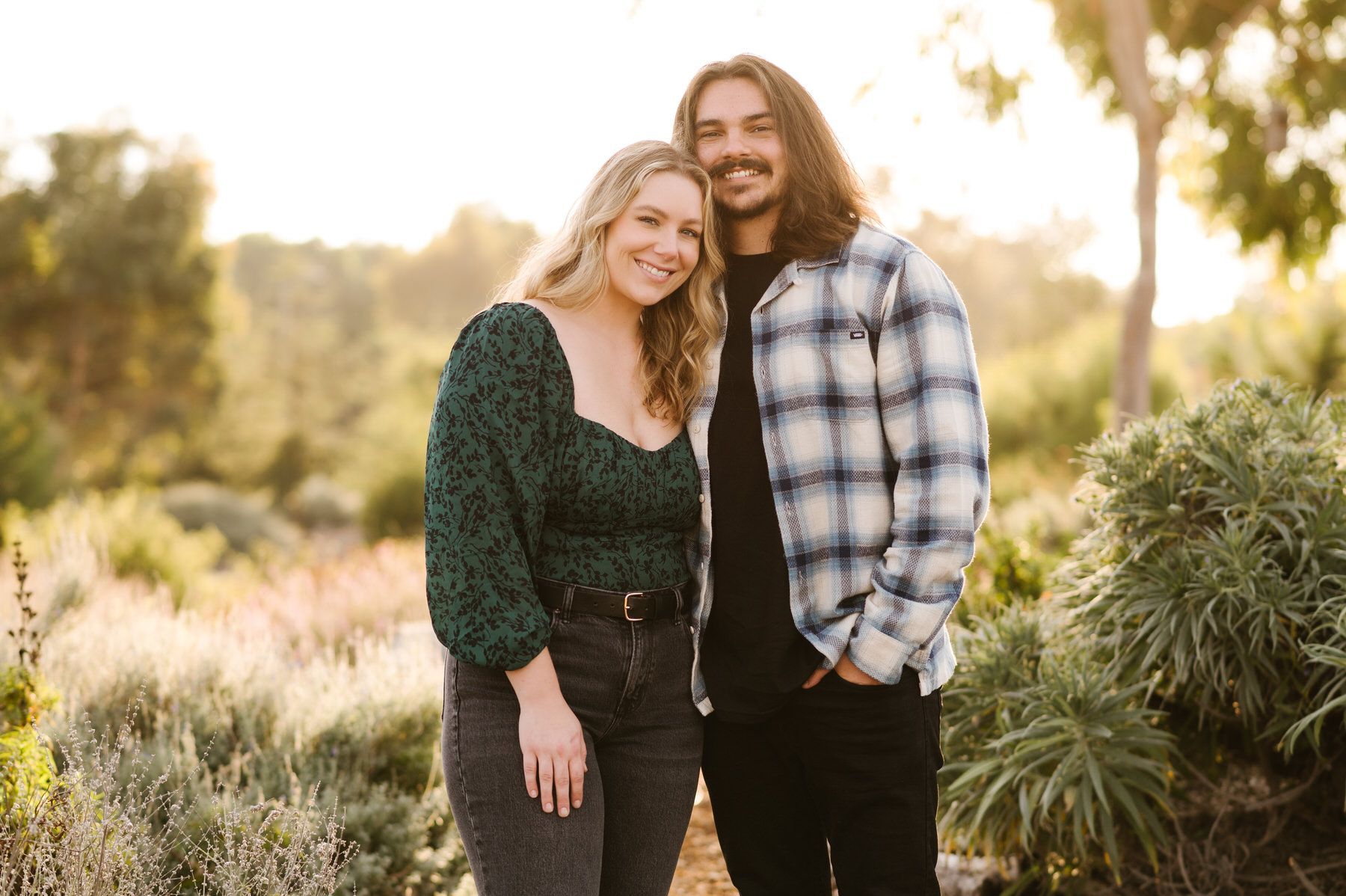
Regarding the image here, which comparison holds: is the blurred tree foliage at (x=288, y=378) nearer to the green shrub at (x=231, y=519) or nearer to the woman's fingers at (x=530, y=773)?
the green shrub at (x=231, y=519)

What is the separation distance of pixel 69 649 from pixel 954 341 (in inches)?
154

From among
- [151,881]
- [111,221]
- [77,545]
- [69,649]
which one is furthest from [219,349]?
[151,881]

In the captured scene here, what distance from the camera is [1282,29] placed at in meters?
10.0

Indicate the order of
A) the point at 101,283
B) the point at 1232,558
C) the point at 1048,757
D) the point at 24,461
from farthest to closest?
the point at 101,283 → the point at 24,461 → the point at 1048,757 → the point at 1232,558

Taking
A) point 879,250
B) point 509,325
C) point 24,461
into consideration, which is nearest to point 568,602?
point 509,325

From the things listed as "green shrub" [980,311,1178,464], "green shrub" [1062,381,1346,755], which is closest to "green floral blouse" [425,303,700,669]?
"green shrub" [1062,381,1346,755]

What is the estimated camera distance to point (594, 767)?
6.63 ft

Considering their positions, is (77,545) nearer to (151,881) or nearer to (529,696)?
(151,881)

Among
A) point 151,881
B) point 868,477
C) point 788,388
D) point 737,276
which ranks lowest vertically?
point 151,881

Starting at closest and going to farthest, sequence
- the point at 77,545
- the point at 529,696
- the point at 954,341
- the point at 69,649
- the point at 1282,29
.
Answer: the point at 529,696
the point at 954,341
the point at 69,649
the point at 77,545
the point at 1282,29

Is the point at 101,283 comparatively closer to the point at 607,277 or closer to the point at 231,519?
the point at 231,519

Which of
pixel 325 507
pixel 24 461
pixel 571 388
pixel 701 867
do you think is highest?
pixel 571 388

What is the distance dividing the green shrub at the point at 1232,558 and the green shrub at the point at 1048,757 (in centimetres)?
18

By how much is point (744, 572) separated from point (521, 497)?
579 mm
